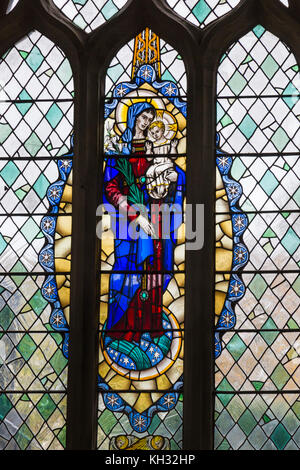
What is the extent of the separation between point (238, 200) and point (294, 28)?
4.26 feet

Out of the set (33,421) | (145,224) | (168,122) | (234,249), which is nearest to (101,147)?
(168,122)

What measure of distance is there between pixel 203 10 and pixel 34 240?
207 cm

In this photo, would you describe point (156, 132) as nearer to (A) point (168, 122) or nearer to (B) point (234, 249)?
(A) point (168, 122)

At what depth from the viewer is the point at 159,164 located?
981cm

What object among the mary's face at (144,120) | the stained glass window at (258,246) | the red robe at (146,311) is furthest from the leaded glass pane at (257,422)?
the mary's face at (144,120)

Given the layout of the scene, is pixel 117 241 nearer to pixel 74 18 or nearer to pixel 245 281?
pixel 245 281

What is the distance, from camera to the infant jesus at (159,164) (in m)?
9.73

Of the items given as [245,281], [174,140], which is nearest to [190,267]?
[245,281]

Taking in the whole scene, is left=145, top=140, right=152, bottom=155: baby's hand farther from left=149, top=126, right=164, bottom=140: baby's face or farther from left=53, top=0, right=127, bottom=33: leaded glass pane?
left=53, top=0, right=127, bottom=33: leaded glass pane

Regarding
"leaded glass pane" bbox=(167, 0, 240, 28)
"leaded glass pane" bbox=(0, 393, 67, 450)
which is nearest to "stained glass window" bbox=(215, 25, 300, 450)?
"leaded glass pane" bbox=(167, 0, 240, 28)

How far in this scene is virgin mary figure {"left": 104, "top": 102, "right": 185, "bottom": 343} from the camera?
9.50m

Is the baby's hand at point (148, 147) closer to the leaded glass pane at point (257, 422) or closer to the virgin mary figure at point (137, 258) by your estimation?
the virgin mary figure at point (137, 258)

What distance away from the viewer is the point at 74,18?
33.4 feet

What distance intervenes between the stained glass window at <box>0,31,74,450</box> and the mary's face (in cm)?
48
